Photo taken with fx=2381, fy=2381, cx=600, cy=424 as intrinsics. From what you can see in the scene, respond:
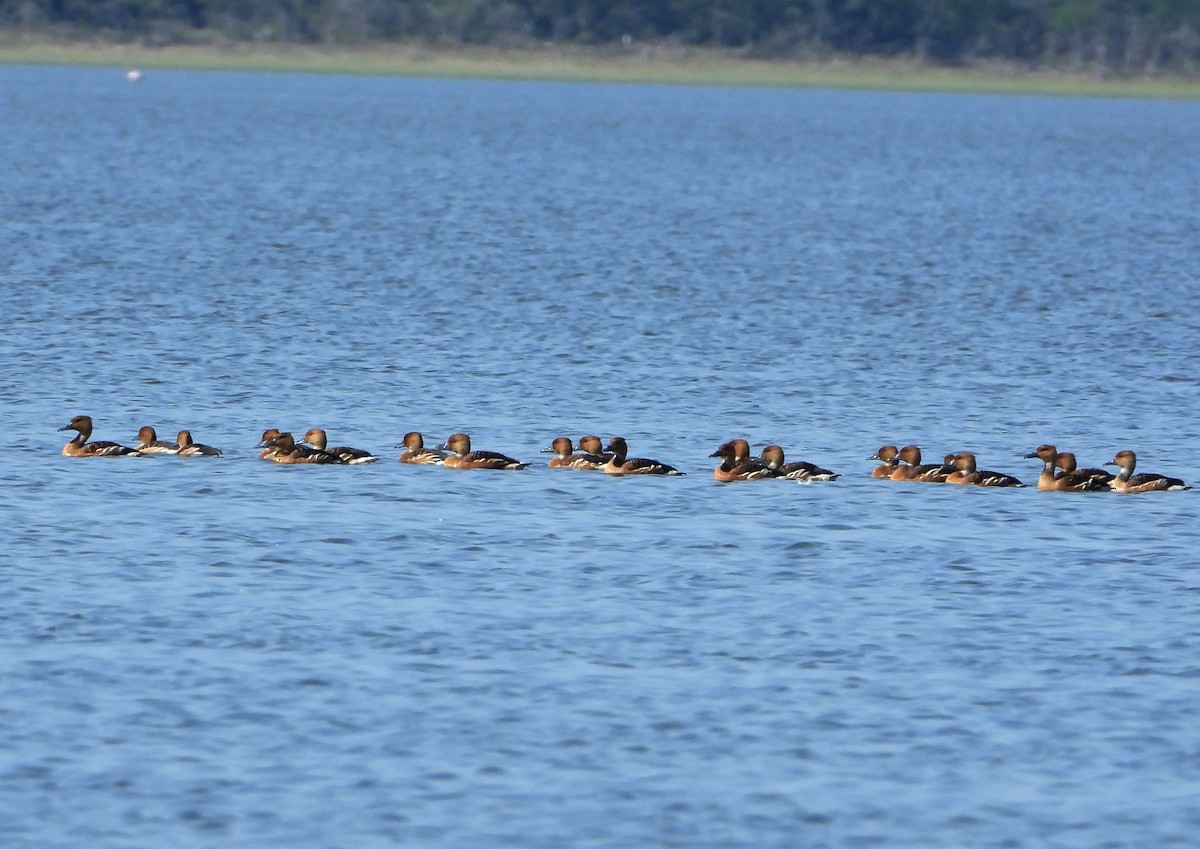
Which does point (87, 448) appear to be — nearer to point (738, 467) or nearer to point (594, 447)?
point (594, 447)

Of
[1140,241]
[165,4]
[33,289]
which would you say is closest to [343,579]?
[33,289]

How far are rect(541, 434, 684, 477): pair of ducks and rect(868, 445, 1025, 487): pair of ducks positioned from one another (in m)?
2.17

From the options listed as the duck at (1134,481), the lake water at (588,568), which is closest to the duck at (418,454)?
the lake water at (588,568)

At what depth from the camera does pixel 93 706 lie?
15875 millimetres

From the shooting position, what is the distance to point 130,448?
2511 cm

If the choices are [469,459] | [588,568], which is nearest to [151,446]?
[469,459]

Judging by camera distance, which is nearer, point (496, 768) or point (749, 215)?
point (496, 768)

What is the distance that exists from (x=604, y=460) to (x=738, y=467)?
4.53 ft

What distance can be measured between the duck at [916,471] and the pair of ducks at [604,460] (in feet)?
7.49

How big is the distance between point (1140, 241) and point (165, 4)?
113555 mm

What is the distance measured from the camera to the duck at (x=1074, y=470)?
2386 cm

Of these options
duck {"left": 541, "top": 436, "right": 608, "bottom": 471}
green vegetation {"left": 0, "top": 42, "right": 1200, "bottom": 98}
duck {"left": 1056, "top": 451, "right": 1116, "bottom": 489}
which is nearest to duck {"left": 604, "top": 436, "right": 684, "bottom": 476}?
duck {"left": 541, "top": 436, "right": 608, "bottom": 471}

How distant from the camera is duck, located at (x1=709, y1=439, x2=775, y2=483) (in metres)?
24.3

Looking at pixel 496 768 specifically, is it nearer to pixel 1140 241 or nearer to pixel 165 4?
pixel 1140 241
